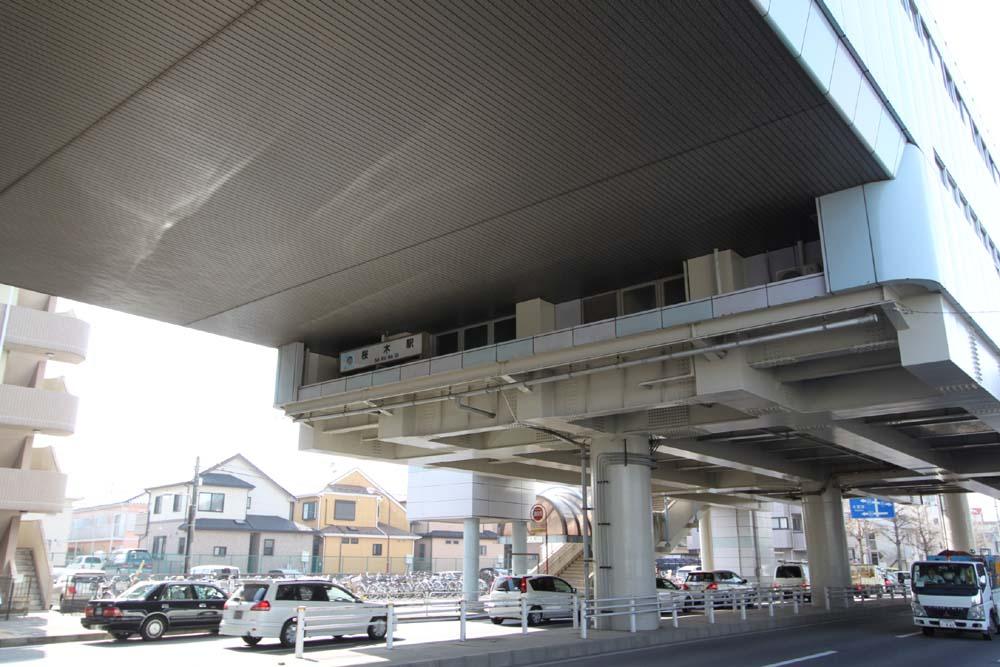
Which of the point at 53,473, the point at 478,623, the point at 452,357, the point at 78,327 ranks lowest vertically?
the point at 478,623

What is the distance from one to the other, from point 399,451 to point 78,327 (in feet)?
49.6

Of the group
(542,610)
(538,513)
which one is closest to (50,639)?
(542,610)

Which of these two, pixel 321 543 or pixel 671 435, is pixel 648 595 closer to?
pixel 671 435

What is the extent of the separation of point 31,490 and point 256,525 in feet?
101

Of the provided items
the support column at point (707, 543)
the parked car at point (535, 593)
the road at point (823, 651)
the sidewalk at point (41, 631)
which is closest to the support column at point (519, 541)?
the parked car at point (535, 593)

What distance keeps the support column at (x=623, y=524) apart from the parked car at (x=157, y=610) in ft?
36.9

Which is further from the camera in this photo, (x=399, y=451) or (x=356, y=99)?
(x=399, y=451)

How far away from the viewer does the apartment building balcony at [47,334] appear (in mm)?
30438

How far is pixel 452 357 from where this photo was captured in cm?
2144

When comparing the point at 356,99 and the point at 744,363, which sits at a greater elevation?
the point at 356,99

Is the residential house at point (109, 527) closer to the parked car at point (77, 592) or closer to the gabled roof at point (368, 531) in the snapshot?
the gabled roof at point (368, 531)

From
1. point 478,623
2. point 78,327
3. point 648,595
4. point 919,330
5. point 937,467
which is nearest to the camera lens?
→ point 919,330

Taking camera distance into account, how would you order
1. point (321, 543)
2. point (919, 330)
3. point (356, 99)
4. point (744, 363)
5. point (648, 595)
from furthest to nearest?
point (321, 543) < point (648, 595) < point (744, 363) < point (919, 330) < point (356, 99)

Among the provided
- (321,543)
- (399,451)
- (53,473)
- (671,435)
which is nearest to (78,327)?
(53,473)
